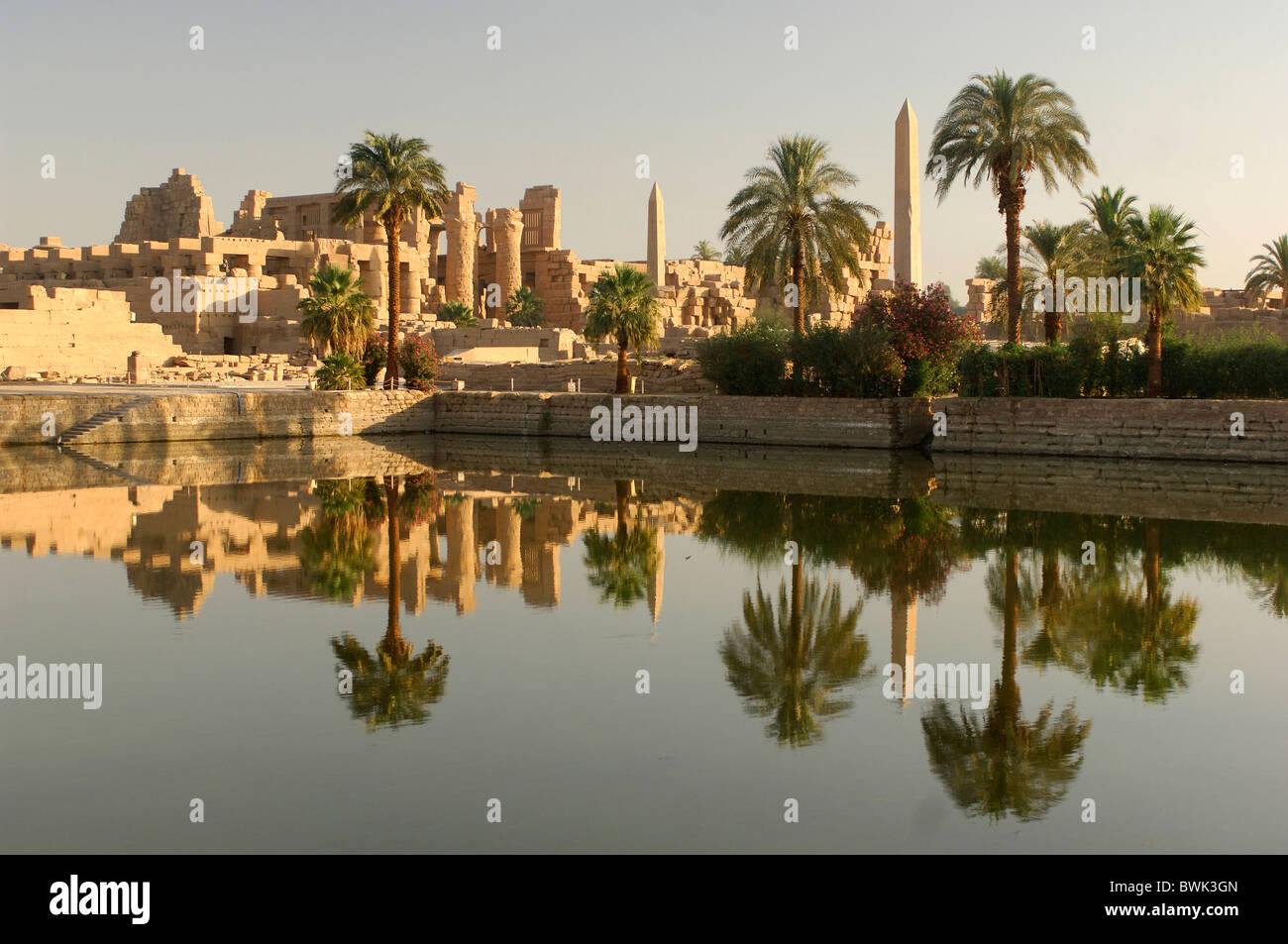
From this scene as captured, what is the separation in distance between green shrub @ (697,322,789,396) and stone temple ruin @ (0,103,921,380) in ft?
8.77

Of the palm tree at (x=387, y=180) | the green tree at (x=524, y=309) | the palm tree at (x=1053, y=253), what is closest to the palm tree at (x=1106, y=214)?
the palm tree at (x=1053, y=253)

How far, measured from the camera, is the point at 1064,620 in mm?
10016

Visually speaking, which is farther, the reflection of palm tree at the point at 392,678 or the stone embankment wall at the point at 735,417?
the stone embankment wall at the point at 735,417

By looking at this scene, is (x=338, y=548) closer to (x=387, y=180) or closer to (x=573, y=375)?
(x=387, y=180)

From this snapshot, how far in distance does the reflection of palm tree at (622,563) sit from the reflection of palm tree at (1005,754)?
3.98 meters

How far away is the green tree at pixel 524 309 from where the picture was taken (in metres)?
55.2

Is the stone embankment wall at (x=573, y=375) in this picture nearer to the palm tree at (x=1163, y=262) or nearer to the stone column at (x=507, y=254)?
the palm tree at (x=1163, y=262)

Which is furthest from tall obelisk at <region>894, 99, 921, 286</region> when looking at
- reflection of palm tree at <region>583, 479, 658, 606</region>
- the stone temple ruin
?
reflection of palm tree at <region>583, 479, 658, 606</region>

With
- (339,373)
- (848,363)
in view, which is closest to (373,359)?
(339,373)

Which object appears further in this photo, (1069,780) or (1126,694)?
(1126,694)

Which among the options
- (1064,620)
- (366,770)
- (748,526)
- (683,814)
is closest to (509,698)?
(366,770)

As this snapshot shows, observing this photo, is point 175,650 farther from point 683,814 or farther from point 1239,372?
point 1239,372

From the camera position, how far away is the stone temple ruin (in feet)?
125
